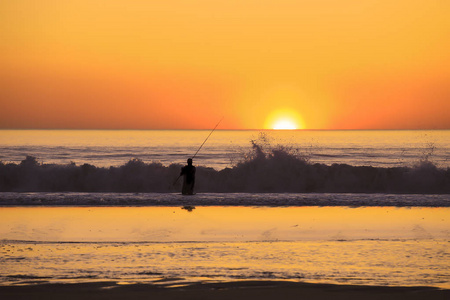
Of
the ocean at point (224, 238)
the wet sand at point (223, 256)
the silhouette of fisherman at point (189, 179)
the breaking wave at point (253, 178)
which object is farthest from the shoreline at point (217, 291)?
the breaking wave at point (253, 178)

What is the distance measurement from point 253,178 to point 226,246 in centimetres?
1959

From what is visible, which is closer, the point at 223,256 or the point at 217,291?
the point at 217,291

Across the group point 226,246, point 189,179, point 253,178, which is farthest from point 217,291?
point 253,178

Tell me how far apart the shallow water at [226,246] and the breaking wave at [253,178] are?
13151 mm

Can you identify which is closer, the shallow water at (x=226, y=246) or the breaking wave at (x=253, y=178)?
the shallow water at (x=226, y=246)

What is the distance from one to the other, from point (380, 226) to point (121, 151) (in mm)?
49798

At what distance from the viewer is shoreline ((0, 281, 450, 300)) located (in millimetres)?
7695

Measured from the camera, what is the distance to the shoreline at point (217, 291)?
7695 mm

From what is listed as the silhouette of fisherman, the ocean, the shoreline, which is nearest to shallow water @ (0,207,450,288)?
the ocean

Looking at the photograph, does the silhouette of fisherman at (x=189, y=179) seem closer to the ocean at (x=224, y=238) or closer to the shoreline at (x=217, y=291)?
the ocean at (x=224, y=238)

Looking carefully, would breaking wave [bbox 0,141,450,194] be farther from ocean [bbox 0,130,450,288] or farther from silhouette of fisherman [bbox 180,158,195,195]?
silhouette of fisherman [bbox 180,158,195,195]

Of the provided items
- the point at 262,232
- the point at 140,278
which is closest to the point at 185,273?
the point at 140,278

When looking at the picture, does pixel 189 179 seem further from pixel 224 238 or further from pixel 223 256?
pixel 223 256

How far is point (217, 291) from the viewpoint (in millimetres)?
7930
